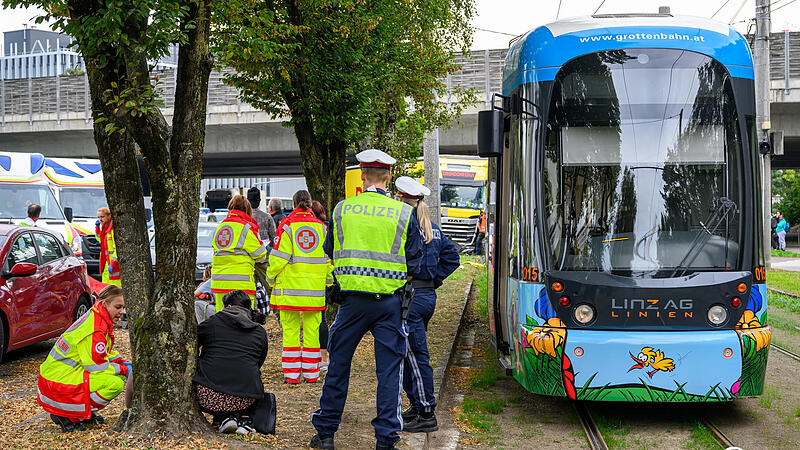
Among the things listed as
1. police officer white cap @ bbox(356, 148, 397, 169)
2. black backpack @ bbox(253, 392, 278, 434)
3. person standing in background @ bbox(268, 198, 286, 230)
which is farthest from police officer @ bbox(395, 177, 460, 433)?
person standing in background @ bbox(268, 198, 286, 230)

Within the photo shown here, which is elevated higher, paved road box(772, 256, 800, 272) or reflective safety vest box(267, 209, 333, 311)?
reflective safety vest box(267, 209, 333, 311)

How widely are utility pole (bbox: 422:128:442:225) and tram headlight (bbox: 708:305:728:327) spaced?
12.9 metres

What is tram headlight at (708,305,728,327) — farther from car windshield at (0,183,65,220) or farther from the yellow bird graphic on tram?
car windshield at (0,183,65,220)

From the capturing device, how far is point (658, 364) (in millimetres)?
7309

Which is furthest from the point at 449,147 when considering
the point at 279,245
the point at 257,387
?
the point at 257,387

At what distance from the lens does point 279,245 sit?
30.0 feet

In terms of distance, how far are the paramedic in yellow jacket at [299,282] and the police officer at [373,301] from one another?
275 cm

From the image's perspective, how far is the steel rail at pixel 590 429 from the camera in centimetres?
718

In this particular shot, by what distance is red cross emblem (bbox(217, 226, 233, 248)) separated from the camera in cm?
942

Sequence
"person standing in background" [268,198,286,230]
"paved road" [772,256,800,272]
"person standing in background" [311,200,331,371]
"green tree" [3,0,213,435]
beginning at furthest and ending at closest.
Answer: "paved road" [772,256,800,272] → "person standing in background" [268,198,286,230] → "person standing in background" [311,200,331,371] → "green tree" [3,0,213,435]

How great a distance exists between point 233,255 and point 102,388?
305cm

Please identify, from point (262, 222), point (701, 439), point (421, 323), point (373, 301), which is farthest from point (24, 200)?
point (701, 439)

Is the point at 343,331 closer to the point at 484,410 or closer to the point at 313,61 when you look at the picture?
the point at 484,410

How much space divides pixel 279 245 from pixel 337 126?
128 inches
